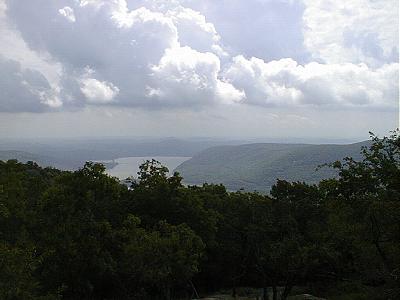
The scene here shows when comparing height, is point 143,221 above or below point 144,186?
below

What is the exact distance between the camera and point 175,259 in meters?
19.7

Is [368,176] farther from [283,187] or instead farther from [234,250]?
[283,187]

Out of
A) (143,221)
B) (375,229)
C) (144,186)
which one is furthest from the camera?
(144,186)

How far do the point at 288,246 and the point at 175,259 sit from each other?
6.52 metres

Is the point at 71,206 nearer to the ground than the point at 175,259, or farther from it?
farther from it

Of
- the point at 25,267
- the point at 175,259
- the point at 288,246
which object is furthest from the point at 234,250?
the point at 25,267

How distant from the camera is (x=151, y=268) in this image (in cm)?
1909

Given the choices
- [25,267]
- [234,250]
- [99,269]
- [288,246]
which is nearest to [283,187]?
[234,250]

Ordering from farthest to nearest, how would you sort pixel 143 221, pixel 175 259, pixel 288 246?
1. pixel 143 221
2. pixel 288 246
3. pixel 175 259

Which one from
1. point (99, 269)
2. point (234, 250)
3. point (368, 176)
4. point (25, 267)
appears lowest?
point (234, 250)

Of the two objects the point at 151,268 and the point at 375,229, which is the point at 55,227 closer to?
the point at 151,268

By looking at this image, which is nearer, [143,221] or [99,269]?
[99,269]

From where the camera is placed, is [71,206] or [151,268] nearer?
[151,268]

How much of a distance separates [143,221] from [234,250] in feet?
26.9
